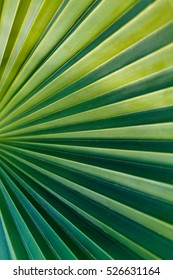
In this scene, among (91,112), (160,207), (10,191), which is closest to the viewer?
(160,207)

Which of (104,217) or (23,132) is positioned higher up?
(23,132)

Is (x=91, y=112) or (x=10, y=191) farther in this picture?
(x=10, y=191)

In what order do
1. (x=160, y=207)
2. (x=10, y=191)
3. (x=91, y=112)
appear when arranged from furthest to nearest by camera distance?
(x=10, y=191)
(x=91, y=112)
(x=160, y=207)

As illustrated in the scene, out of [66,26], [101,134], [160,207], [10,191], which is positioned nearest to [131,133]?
[101,134]

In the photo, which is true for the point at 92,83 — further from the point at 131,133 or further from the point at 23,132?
the point at 23,132

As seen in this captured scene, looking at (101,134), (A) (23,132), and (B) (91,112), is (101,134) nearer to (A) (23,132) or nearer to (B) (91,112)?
(B) (91,112)
